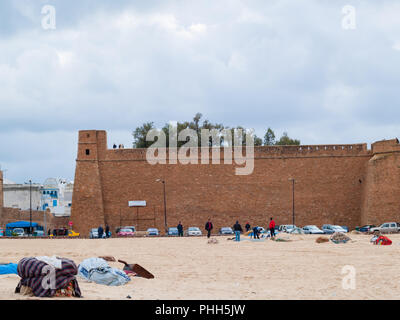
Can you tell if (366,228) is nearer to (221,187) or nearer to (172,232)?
(221,187)

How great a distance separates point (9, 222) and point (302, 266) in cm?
3895

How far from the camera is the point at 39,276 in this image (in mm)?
9703

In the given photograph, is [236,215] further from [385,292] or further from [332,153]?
[385,292]

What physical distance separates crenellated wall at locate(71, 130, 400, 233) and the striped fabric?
34377 mm

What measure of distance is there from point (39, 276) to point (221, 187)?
35.7m

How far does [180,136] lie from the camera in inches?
2323

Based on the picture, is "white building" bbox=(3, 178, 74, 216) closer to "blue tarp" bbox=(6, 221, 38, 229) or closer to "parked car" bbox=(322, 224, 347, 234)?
"blue tarp" bbox=(6, 221, 38, 229)

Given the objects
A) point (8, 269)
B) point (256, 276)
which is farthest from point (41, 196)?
point (256, 276)

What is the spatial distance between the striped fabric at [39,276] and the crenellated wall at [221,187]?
34.4 metres

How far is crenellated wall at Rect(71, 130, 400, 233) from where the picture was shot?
44375mm

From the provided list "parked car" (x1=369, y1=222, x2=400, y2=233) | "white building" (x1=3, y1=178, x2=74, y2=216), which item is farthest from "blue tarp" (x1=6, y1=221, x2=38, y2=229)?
"parked car" (x1=369, y1=222, x2=400, y2=233)

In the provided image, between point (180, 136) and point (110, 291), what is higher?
point (180, 136)
